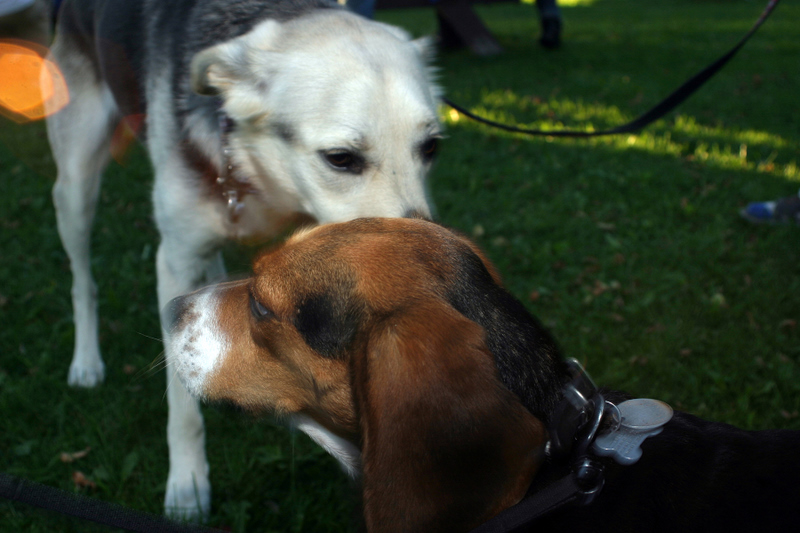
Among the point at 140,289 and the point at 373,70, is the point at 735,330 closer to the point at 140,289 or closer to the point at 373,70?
the point at 373,70

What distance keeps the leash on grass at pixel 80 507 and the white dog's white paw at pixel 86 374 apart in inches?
93.2

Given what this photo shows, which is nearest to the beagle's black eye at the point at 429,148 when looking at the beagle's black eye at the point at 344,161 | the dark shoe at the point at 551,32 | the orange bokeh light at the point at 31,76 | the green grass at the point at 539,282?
the beagle's black eye at the point at 344,161

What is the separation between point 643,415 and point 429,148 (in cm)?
162

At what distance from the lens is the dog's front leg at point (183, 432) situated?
116 inches

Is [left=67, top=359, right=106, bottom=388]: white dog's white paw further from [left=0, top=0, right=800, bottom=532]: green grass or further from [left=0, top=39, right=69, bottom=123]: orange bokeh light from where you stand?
[left=0, top=39, right=69, bottom=123]: orange bokeh light

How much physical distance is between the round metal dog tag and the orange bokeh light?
340 centimetres

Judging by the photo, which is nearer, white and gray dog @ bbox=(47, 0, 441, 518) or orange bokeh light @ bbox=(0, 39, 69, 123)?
white and gray dog @ bbox=(47, 0, 441, 518)

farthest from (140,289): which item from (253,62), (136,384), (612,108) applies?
(612,108)

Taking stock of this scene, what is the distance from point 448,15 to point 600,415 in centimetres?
1269

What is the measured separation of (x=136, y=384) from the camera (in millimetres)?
3805

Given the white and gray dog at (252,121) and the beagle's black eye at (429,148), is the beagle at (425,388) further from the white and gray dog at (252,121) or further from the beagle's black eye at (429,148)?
the beagle's black eye at (429,148)

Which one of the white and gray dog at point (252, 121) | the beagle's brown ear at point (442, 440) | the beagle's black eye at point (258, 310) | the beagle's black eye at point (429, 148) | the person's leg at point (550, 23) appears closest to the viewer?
the beagle's brown ear at point (442, 440)

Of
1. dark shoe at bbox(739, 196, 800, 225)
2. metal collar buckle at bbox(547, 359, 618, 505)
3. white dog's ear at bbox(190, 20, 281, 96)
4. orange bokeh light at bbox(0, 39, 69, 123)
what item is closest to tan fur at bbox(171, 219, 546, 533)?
metal collar buckle at bbox(547, 359, 618, 505)

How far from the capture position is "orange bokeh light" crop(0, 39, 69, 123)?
3641 mm
